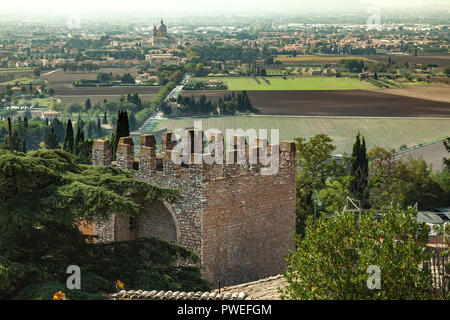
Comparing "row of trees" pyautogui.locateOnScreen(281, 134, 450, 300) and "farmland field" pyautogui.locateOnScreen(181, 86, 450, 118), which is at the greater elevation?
"row of trees" pyautogui.locateOnScreen(281, 134, 450, 300)

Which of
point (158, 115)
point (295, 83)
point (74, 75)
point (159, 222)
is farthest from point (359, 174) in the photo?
point (74, 75)

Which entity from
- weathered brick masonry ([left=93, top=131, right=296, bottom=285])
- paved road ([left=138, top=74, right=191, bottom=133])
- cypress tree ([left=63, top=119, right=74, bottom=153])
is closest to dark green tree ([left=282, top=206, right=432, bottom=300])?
weathered brick masonry ([left=93, top=131, right=296, bottom=285])

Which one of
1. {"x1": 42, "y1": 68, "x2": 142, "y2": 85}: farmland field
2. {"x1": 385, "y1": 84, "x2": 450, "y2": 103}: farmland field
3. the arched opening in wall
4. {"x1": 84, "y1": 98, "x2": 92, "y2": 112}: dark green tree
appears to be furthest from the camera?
{"x1": 42, "y1": 68, "x2": 142, "y2": 85}: farmland field

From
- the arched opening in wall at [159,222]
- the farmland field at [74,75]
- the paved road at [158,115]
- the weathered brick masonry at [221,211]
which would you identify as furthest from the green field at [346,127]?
the arched opening in wall at [159,222]

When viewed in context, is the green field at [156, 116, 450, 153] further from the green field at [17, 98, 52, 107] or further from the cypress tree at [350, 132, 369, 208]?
the cypress tree at [350, 132, 369, 208]
